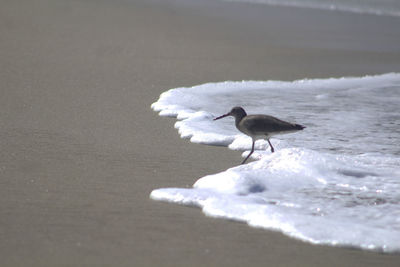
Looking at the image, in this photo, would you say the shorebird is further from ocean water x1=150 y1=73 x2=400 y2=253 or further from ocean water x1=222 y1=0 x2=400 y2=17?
ocean water x1=222 y1=0 x2=400 y2=17

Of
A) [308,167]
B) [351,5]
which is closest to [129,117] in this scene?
[308,167]

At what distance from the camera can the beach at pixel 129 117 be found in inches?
168

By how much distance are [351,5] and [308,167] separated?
13.8 m

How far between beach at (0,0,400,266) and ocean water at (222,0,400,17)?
1.90 metres

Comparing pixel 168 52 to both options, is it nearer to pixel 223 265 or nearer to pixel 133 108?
pixel 133 108

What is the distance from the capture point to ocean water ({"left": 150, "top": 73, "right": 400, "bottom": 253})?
4.69 metres

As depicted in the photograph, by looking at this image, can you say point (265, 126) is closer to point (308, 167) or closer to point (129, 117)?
point (308, 167)

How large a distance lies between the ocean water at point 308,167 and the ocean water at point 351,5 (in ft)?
29.4

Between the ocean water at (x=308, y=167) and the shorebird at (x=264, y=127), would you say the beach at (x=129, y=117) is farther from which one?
the shorebird at (x=264, y=127)

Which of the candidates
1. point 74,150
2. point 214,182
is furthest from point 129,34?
point 214,182

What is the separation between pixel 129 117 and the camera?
7336 mm

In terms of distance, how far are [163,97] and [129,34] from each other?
13.9 feet

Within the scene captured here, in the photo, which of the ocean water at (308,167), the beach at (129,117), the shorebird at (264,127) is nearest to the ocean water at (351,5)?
the beach at (129,117)

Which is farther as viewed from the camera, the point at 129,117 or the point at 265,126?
the point at 129,117
